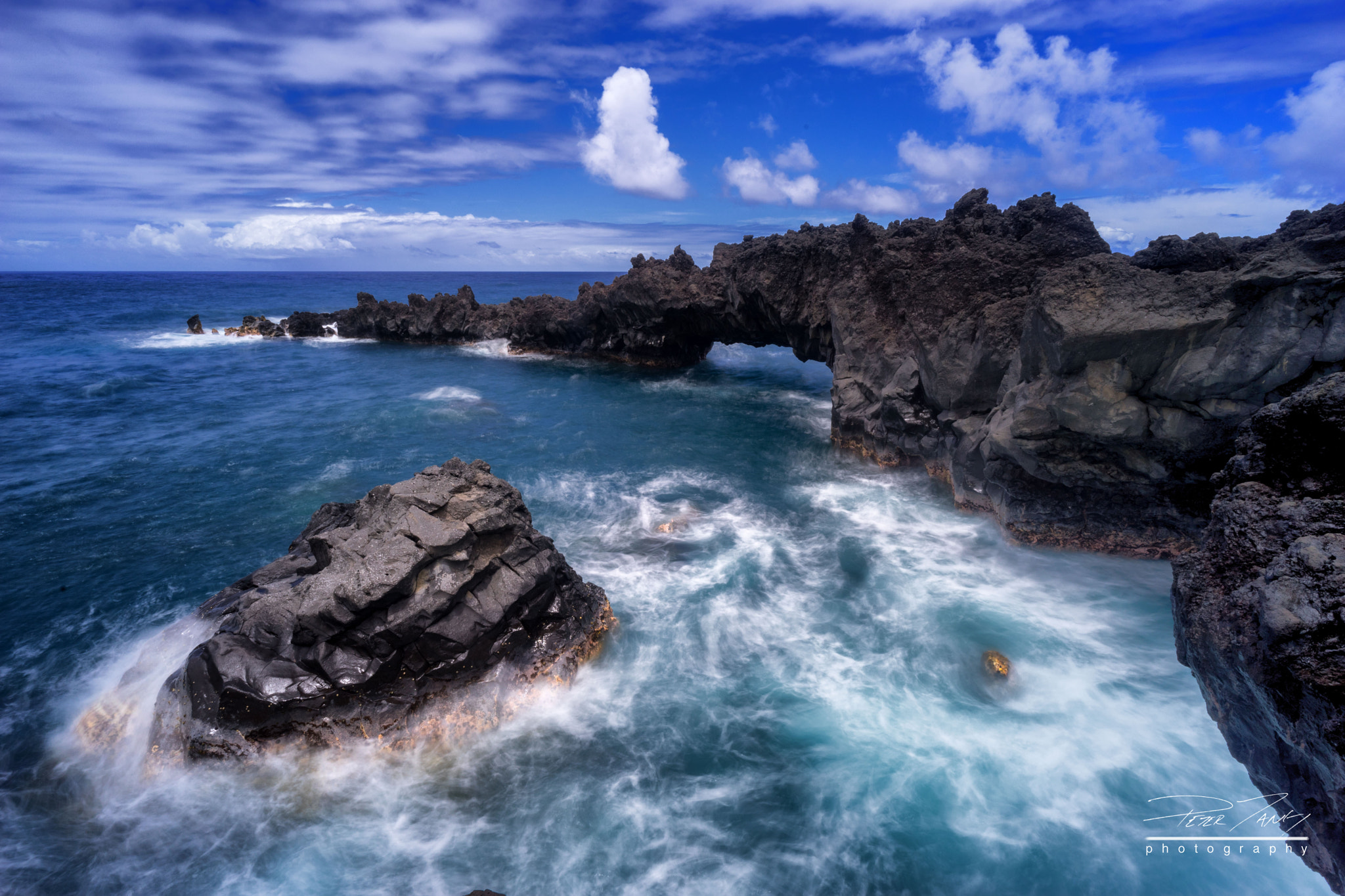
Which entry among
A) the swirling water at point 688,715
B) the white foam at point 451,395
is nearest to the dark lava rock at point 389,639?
the swirling water at point 688,715

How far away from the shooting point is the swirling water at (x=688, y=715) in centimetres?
869

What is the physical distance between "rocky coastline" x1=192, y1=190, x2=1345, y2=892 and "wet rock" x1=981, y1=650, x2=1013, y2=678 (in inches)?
208

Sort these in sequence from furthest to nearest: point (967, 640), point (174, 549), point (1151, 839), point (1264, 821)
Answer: point (174, 549)
point (967, 640)
point (1151, 839)
point (1264, 821)

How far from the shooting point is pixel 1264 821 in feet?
25.8

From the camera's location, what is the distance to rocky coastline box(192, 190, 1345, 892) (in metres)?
5.29

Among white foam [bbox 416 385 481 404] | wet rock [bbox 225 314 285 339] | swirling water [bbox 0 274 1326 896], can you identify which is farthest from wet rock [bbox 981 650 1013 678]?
wet rock [bbox 225 314 285 339]

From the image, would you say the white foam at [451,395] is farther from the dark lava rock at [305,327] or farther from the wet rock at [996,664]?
the dark lava rock at [305,327]

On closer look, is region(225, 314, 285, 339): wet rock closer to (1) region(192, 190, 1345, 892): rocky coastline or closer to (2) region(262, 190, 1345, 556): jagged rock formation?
(1) region(192, 190, 1345, 892): rocky coastline

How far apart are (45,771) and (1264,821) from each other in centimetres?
1826

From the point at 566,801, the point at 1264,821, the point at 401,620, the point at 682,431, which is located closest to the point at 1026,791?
the point at 1264,821

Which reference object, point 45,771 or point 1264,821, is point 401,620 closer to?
point 45,771

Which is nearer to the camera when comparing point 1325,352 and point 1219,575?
point 1219,575

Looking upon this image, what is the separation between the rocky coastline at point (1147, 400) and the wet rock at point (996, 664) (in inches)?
208

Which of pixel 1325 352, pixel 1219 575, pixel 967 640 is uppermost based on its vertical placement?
pixel 1325 352
